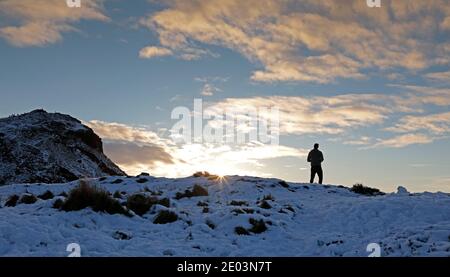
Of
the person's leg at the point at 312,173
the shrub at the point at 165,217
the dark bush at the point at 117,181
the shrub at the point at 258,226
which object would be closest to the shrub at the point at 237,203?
the shrub at the point at 258,226

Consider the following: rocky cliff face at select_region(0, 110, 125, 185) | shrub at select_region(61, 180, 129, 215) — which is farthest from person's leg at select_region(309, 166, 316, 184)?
rocky cliff face at select_region(0, 110, 125, 185)

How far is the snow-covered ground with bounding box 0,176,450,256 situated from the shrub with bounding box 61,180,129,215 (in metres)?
0.36

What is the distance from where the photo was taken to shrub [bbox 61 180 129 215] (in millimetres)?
14133

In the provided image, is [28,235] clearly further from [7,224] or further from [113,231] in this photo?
[113,231]

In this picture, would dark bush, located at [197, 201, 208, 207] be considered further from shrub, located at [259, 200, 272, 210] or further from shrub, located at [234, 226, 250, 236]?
shrub, located at [234, 226, 250, 236]

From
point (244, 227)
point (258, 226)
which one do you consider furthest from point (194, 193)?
point (258, 226)

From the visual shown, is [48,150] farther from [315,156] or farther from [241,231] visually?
[241,231]

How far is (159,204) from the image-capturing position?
1659cm

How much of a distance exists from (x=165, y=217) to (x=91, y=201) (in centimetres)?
243

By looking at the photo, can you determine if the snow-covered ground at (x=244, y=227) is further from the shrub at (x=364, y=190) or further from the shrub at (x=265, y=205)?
the shrub at (x=364, y=190)

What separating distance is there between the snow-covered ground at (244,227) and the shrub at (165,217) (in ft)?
0.94

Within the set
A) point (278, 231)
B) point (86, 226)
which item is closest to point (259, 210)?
point (278, 231)

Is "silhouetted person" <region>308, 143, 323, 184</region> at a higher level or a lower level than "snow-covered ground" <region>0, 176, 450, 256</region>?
higher

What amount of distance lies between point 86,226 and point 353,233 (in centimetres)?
804
